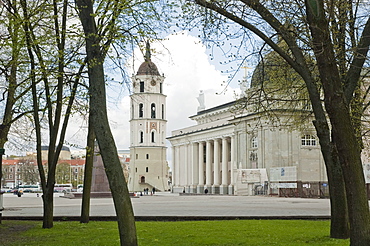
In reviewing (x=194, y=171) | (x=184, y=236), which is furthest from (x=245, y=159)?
(x=184, y=236)

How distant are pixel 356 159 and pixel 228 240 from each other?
14.4 feet

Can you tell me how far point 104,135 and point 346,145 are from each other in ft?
14.7

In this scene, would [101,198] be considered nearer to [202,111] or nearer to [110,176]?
[110,176]

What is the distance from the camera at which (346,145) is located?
10.1 meters

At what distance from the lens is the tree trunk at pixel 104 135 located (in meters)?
10.0

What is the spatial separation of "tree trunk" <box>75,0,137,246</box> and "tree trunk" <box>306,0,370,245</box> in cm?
402

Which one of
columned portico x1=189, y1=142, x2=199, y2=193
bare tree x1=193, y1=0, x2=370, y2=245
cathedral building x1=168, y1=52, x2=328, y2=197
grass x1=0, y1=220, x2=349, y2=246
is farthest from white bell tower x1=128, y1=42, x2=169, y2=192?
bare tree x1=193, y1=0, x2=370, y2=245

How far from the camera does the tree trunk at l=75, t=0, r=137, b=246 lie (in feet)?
32.9

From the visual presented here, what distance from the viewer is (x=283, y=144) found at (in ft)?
244

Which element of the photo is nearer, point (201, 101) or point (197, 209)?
point (197, 209)

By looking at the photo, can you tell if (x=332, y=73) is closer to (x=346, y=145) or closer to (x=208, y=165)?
(x=346, y=145)

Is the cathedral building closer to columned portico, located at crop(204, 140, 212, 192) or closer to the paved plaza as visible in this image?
columned portico, located at crop(204, 140, 212, 192)

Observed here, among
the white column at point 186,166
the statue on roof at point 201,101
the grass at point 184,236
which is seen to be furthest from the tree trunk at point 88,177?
the statue on roof at point 201,101

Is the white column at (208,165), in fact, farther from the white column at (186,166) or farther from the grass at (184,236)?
the grass at (184,236)
